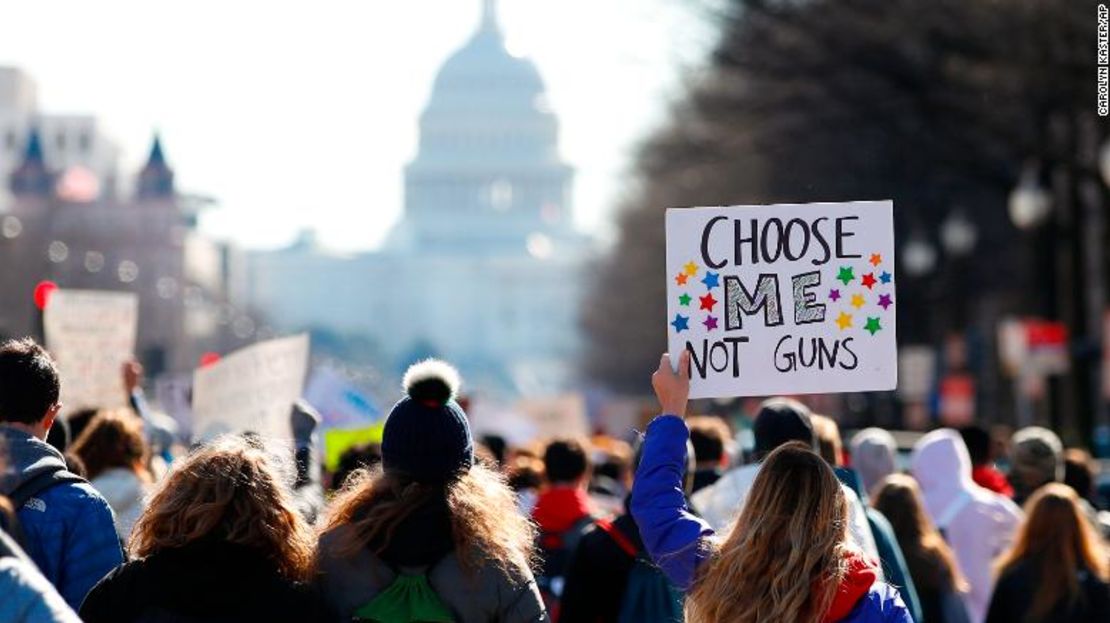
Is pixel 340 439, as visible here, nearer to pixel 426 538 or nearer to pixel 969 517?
pixel 969 517

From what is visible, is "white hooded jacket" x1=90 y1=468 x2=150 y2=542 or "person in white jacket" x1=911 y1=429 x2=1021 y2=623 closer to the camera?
"white hooded jacket" x1=90 y1=468 x2=150 y2=542

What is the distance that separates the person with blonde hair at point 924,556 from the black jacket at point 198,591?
4153 mm

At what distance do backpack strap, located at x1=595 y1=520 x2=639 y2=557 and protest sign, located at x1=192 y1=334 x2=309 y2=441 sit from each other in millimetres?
3122

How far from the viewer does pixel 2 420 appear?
6996mm

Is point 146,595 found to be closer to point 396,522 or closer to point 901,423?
point 396,522

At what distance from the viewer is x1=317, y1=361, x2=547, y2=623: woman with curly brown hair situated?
6.34 m

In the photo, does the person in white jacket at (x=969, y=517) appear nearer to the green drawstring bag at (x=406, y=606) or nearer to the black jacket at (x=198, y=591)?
the green drawstring bag at (x=406, y=606)

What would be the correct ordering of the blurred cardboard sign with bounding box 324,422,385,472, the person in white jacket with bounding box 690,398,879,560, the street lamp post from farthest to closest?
1. the street lamp post
2. the blurred cardboard sign with bounding box 324,422,385,472
3. the person in white jacket with bounding box 690,398,879,560

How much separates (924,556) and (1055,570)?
0.99 metres

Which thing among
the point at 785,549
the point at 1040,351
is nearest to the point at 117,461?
the point at 785,549

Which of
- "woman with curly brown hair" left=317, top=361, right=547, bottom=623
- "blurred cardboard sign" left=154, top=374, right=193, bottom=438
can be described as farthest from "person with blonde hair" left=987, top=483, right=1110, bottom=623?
"blurred cardboard sign" left=154, top=374, right=193, bottom=438

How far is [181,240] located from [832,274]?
12266 cm

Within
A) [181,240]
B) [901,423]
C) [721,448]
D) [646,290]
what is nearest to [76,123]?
[181,240]

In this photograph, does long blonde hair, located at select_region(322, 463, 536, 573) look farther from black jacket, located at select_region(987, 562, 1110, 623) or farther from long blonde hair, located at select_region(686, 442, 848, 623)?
black jacket, located at select_region(987, 562, 1110, 623)
